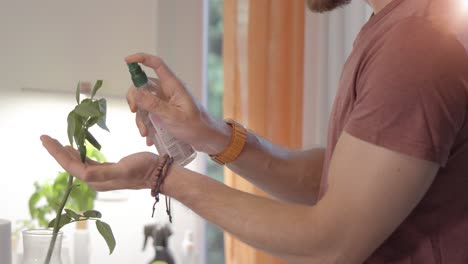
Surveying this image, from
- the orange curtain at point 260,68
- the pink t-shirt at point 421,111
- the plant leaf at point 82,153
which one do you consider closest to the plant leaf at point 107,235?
the plant leaf at point 82,153

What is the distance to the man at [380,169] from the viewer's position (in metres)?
0.86

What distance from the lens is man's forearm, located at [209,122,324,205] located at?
1.31m

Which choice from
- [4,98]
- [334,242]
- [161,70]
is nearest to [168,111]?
[161,70]

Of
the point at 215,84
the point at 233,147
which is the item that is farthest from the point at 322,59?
the point at 233,147

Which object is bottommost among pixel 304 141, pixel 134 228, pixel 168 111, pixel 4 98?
pixel 134 228

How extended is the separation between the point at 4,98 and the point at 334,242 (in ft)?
4.22

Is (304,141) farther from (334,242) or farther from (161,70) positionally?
(334,242)

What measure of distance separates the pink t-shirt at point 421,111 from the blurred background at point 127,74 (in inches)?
46.4

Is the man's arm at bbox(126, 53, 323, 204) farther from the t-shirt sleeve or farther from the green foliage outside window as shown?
the green foliage outside window

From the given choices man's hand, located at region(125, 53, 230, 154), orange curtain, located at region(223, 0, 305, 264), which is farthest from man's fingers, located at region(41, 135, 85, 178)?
orange curtain, located at region(223, 0, 305, 264)

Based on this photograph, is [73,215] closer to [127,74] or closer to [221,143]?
[221,143]

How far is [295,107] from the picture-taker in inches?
88.2

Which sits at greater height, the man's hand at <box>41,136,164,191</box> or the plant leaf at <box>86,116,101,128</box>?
the plant leaf at <box>86,116,101,128</box>

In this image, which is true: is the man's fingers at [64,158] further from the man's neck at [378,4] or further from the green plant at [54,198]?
the green plant at [54,198]
